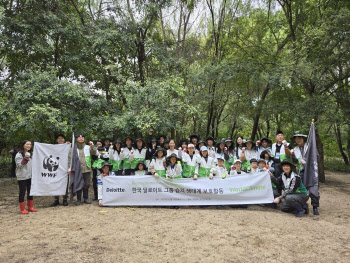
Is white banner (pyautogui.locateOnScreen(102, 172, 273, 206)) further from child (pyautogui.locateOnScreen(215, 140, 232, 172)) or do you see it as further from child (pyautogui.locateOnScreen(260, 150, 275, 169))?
child (pyautogui.locateOnScreen(215, 140, 232, 172))

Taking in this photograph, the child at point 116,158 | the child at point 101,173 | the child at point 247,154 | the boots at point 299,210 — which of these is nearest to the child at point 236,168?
the child at point 247,154

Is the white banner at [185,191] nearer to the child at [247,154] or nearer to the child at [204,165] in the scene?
the child at [204,165]

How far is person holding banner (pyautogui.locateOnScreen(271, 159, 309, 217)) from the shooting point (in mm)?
6047

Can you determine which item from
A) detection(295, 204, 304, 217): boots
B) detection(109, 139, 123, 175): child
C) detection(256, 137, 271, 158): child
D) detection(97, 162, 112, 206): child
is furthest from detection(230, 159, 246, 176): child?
detection(97, 162, 112, 206): child

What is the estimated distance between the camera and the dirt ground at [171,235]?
3869mm

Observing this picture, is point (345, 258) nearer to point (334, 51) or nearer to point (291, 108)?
point (291, 108)

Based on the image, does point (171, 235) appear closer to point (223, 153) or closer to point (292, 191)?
point (292, 191)

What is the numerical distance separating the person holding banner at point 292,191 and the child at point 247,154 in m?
1.25

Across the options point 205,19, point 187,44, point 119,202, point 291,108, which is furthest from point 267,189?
point 205,19

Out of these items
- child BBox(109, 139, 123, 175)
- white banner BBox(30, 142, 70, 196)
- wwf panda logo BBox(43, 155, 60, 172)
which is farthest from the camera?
child BBox(109, 139, 123, 175)

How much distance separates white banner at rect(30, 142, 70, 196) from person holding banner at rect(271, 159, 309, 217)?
5.41 m

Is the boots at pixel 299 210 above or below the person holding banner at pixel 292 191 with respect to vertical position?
below

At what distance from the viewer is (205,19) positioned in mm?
14773

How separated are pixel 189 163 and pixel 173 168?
0.46 metres
